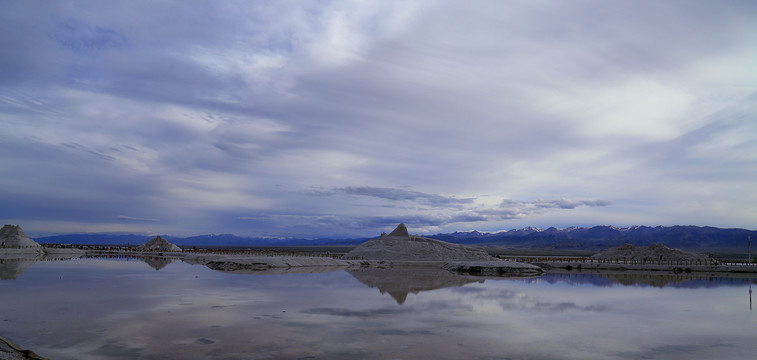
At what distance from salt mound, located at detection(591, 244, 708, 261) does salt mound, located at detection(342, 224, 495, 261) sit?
2607 cm

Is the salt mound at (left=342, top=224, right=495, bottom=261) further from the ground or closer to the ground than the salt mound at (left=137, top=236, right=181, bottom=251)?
further from the ground

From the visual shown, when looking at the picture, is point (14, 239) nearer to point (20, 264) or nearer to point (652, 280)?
point (20, 264)

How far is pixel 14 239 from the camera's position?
3201 inches

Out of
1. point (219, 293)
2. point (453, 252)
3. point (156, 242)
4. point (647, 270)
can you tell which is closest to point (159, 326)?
point (219, 293)

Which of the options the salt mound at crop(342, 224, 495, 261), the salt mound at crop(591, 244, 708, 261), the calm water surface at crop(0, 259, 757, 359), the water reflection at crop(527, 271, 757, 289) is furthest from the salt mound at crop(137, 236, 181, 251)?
the salt mound at crop(591, 244, 708, 261)

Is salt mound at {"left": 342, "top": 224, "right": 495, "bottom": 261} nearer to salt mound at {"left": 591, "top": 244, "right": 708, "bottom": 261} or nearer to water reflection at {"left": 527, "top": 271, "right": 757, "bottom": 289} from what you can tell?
water reflection at {"left": 527, "top": 271, "right": 757, "bottom": 289}

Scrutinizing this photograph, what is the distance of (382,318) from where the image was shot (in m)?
22.5

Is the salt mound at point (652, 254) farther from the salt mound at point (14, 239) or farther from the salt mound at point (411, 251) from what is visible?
the salt mound at point (14, 239)

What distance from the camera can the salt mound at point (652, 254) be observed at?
252 feet

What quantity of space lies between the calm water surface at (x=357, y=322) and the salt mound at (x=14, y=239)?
179 ft

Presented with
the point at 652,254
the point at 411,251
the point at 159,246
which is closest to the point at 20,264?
the point at 159,246

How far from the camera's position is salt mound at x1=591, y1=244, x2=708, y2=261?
3024 inches

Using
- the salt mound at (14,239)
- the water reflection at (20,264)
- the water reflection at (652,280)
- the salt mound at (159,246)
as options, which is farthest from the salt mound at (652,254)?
the salt mound at (14,239)

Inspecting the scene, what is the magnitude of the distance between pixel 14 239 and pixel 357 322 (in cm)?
8514
